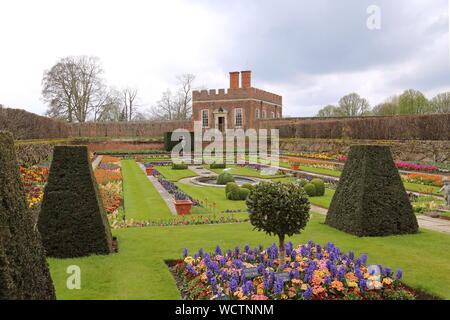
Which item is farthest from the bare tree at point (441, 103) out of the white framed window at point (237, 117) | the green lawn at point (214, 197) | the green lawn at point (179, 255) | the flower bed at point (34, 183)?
the flower bed at point (34, 183)

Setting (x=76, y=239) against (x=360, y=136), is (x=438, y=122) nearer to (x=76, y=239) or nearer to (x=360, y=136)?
(x=360, y=136)

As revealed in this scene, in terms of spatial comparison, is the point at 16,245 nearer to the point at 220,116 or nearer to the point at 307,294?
the point at 307,294

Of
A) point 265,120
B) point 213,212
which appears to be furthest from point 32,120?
point 265,120

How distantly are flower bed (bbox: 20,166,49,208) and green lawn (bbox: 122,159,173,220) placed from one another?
2543 mm

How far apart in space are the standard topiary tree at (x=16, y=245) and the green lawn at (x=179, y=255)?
1.40 metres

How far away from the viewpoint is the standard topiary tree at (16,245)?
8.65 ft

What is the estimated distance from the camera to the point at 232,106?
4453 cm

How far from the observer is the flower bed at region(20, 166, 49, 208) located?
9443 millimetres

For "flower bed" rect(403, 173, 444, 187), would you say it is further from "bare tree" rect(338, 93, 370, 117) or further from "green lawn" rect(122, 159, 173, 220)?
"bare tree" rect(338, 93, 370, 117)

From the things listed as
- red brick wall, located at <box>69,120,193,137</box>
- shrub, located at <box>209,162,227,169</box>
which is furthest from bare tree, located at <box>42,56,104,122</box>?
shrub, located at <box>209,162,227,169</box>

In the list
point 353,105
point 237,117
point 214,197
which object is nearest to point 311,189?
point 214,197

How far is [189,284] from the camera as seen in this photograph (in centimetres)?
478

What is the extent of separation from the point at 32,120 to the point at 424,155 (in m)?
24.5
